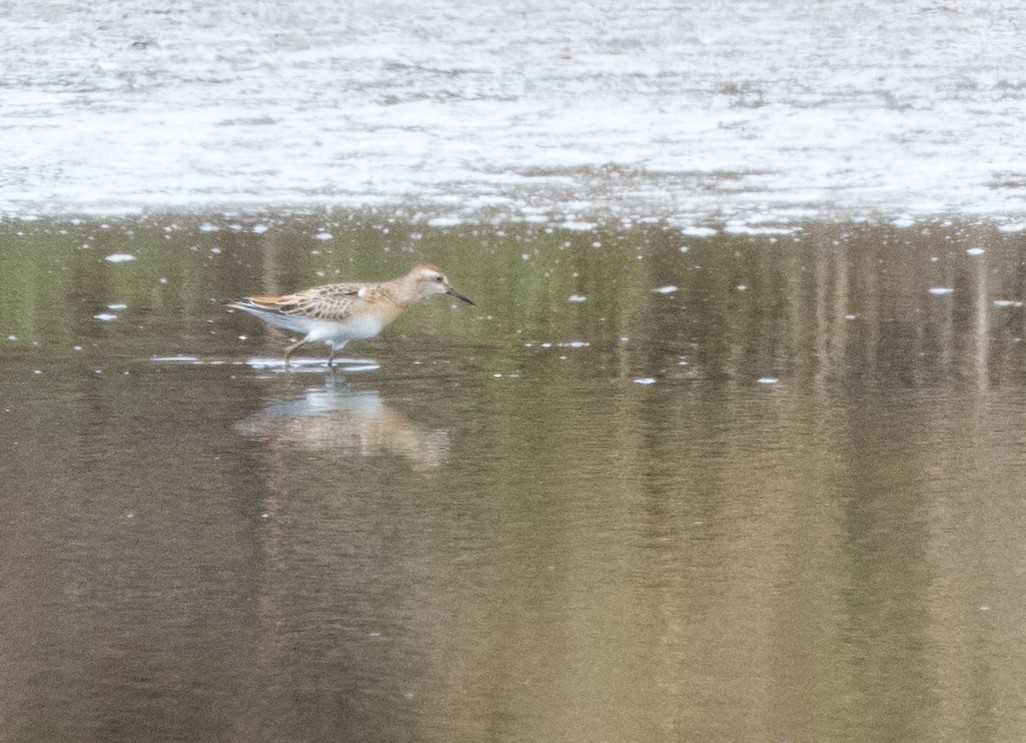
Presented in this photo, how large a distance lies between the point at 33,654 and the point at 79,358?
3.78m

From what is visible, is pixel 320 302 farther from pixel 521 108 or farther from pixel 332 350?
pixel 521 108

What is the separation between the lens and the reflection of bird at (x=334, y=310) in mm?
8773

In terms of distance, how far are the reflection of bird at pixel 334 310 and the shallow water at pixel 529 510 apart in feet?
0.56

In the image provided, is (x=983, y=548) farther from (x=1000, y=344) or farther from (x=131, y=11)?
(x=131, y=11)

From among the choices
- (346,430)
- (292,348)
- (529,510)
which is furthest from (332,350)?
(529,510)

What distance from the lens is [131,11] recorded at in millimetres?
17672

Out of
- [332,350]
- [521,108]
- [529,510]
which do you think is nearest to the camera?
[529,510]

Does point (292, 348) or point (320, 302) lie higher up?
point (320, 302)

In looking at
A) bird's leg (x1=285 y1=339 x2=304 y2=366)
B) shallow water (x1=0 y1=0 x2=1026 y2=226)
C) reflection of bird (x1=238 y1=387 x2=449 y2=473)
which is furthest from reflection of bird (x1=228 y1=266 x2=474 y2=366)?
shallow water (x1=0 y1=0 x2=1026 y2=226)

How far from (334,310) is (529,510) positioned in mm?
2845

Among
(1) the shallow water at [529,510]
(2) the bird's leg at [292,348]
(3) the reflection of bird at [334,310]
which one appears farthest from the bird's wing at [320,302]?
(1) the shallow water at [529,510]

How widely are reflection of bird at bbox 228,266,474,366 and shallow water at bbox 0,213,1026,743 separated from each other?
0.17 metres

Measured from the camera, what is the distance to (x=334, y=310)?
8.76 meters

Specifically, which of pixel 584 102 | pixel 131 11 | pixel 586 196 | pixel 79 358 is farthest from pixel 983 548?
pixel 131 11
